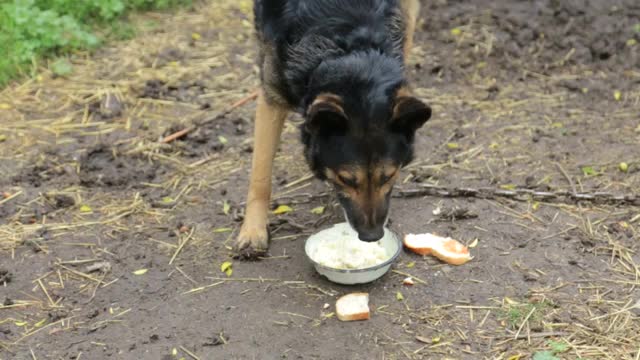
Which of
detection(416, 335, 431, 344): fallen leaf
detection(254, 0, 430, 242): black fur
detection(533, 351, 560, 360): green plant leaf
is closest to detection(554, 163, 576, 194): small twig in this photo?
detection(533, 351, 560, 360): green plant leaf

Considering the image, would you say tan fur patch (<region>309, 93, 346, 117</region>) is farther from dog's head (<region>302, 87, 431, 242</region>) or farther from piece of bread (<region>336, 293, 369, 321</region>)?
piece of bread (<region>336, 293, 369, 321</region>)

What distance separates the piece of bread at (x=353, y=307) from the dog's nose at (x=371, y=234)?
1.42ft

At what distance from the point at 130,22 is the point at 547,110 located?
5.10 m

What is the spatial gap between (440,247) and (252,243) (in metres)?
1.28

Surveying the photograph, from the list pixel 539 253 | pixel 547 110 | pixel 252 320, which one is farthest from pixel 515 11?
pixel 252 320

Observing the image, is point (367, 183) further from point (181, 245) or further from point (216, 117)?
point (216, 117)

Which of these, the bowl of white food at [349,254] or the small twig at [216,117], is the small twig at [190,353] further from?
the small twig at [216,117]

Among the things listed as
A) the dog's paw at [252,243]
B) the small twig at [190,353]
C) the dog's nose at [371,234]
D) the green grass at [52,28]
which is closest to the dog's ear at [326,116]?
the dog's nose at [371,234]

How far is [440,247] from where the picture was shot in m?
5.08

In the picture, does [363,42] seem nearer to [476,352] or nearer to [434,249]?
[434,249]

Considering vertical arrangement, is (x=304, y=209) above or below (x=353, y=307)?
below

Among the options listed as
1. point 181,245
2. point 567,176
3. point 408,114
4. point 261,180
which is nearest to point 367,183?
point 408,114

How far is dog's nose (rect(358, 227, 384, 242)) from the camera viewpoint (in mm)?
4352

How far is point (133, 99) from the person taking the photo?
24.1 ft
